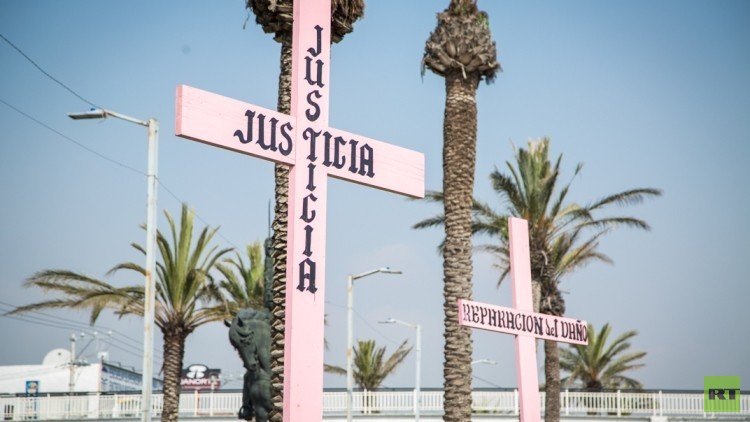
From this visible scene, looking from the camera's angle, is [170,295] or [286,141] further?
[170,295]

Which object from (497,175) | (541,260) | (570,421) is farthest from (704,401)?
(497,175)

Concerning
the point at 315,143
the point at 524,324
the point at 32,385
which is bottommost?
the point at 524,324

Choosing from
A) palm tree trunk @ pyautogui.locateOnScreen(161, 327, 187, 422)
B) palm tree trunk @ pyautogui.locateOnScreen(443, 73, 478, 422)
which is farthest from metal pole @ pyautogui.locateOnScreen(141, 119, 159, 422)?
palm tree trunk @ pyautogui.locateOnScreen(161, 327, 187, 422)

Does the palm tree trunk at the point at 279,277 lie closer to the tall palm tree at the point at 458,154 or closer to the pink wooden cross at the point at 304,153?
the pink wooden cross at the point at 304,153

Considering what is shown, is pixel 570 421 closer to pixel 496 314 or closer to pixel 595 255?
pixel 595 255

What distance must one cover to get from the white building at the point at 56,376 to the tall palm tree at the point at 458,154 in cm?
5736

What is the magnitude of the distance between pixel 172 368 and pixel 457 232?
12.6 m

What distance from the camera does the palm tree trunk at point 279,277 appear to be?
1728 centimetres

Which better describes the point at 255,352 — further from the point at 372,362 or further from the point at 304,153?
the point at 372,362

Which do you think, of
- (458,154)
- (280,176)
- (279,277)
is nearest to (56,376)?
(458,154)

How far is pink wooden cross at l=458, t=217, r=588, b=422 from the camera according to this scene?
55.4ft

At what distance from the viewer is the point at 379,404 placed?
152 ft

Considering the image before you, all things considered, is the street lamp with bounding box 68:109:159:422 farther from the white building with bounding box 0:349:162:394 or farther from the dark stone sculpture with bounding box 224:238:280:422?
the white building with bounding box 0:349:162:394

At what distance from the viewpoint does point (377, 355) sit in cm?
6075
